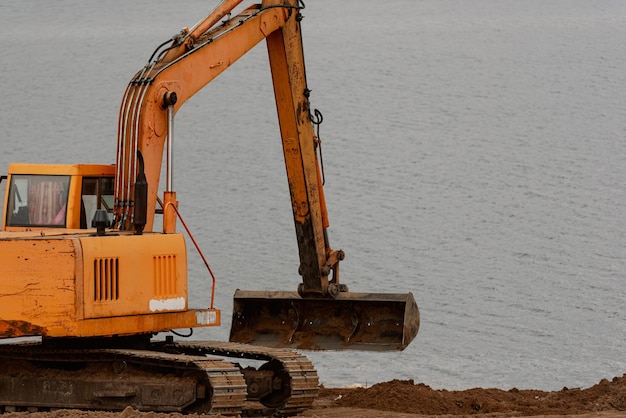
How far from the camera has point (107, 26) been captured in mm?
36562

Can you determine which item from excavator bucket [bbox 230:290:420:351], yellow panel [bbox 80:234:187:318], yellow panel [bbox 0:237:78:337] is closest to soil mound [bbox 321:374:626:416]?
excavator bucket [bbox 230:290:420:351]

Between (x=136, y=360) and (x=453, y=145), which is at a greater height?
(x=453, y=145)

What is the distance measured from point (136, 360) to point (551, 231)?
572 inches

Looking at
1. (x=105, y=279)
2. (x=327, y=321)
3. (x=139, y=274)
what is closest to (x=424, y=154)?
(x=327, y=321)

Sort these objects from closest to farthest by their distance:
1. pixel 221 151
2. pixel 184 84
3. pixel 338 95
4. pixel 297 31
Result: 1. pixel 184 84
2. pixel 297 31
3. pixel 221 151
4. pixel 338 95

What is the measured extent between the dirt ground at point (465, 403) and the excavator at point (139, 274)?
63 cm

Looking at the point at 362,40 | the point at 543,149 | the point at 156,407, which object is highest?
the point at 362,40

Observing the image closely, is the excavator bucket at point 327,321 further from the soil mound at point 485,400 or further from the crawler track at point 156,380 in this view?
the crawler track at point 156,380

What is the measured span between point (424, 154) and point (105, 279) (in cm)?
1906

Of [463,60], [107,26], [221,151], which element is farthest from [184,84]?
[107,26]

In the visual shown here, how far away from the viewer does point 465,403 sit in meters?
11.5

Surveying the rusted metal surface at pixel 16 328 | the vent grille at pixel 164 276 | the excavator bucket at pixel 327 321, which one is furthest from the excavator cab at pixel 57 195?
the excavator bucket at pixel 327 321

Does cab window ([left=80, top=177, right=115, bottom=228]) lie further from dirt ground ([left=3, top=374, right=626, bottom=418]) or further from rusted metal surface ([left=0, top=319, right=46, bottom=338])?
dirt ground ([left=3, top=374, right=626, bottom=418])

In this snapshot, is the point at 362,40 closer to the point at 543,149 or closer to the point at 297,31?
the point at 543,149
